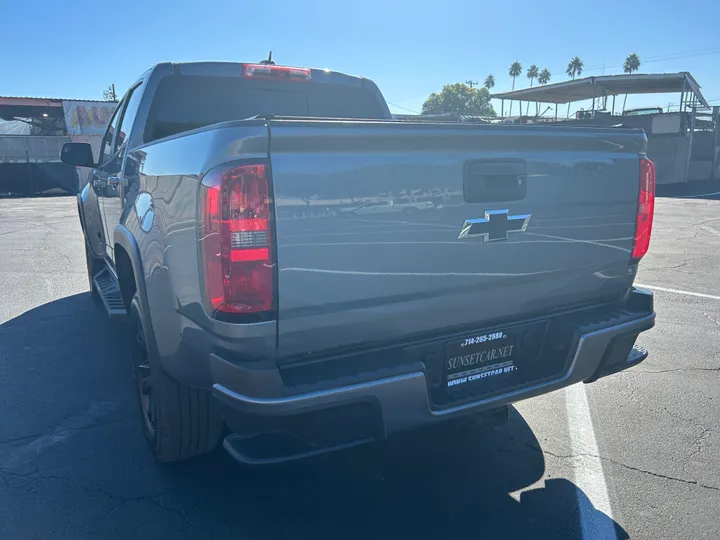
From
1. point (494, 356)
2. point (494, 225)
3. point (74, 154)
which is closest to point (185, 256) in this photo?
point (494, 225)

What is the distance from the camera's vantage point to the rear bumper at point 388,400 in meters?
2.16

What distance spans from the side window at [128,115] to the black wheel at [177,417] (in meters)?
1.81

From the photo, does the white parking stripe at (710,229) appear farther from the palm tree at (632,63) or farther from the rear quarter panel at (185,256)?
the palm tree at (632,63)

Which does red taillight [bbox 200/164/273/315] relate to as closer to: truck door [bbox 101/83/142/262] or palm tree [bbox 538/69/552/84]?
truck door [bbox 101/83/142/262]

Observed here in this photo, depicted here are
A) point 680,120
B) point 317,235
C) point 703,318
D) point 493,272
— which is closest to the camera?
point 317,235

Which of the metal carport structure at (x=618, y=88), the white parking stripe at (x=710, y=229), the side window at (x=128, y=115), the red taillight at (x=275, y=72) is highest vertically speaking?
the metal carport structure at (x=618, y=88)

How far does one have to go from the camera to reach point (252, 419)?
7.32 ft

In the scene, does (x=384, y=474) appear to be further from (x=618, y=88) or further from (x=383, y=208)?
(x=618, y=88)

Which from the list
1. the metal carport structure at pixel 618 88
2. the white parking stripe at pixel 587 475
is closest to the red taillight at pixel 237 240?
the white parking stripe at pixel 587 475

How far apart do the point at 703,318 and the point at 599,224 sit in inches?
145

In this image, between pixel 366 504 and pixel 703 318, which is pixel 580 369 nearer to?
pixel 366 504

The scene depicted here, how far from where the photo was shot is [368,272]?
2.33 m

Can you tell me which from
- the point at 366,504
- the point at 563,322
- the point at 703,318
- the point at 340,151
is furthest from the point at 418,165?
the point at 703,318

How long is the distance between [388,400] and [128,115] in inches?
132
